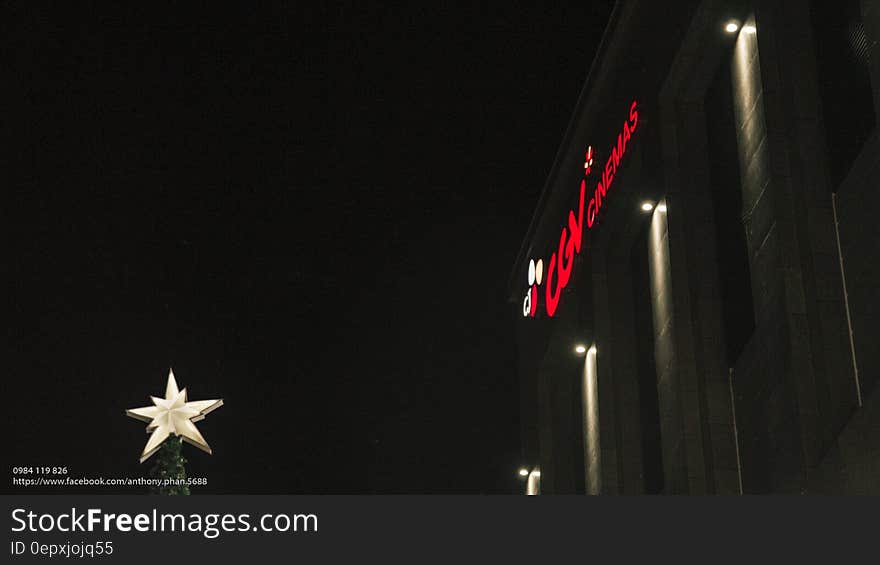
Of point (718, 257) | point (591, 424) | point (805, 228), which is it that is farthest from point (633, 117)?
point (805, 228)

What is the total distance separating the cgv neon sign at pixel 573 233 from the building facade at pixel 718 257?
114 mm

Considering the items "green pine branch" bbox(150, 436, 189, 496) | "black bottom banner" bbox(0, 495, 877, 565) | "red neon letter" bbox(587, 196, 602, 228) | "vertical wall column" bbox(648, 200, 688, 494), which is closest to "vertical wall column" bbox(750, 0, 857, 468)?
"vertical wall column" bbox(648, 200, 688, 494)

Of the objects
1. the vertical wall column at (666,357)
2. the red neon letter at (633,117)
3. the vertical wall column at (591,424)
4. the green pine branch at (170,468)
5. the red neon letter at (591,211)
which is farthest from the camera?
the green pine branch at (170,468)

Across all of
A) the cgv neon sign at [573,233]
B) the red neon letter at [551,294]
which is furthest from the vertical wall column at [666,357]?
the red neon letter at [551,294]

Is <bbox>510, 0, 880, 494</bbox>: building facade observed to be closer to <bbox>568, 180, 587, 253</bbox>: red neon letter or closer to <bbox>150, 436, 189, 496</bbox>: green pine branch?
<bbox>568, 180, 587, 253</bbox>: red neon letter

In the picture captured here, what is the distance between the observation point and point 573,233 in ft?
111

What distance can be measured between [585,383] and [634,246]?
16.8 feet

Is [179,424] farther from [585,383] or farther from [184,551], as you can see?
[184,551]

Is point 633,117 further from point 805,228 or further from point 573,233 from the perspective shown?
point 805,228

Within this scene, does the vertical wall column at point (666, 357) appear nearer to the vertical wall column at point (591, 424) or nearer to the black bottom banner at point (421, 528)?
the vertical wall column at point (591, 424)

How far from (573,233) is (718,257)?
9384 mm

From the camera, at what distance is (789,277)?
19.8 m

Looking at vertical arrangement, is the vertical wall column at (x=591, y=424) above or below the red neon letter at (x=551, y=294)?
below

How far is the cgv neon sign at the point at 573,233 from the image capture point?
29.6 m
